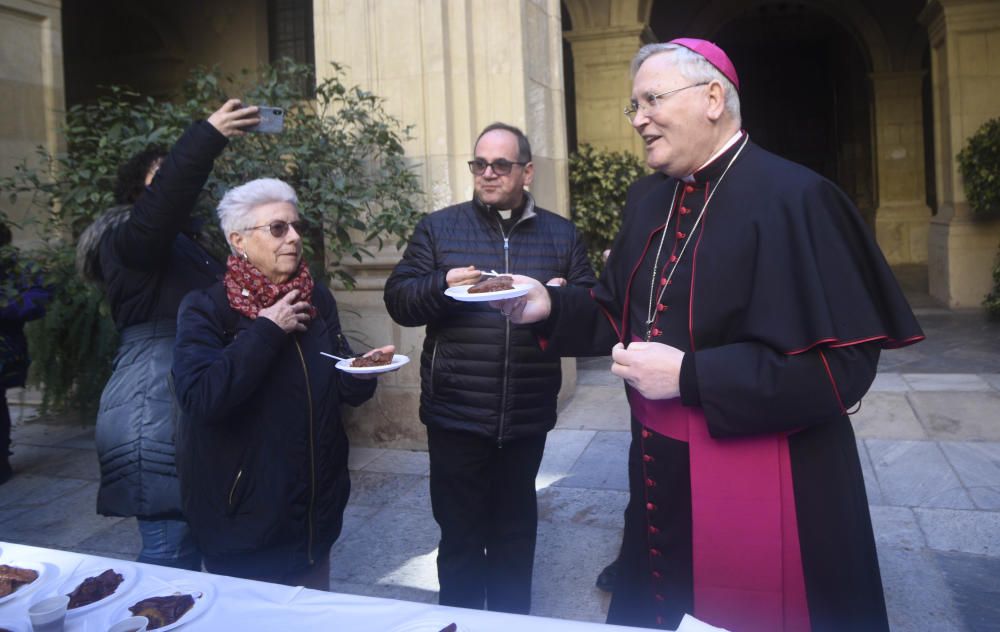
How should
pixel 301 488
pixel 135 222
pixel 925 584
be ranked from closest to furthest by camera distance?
pixel 301 488, pixel 135 222, pixel 925 584

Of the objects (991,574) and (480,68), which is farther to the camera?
(480,68)

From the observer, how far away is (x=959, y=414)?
5.81 meters

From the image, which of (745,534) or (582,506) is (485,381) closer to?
(745,534)

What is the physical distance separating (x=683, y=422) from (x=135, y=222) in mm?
1981

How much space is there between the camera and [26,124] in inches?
267

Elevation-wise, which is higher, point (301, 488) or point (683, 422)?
point (683, 422)

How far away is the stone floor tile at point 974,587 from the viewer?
3.38m

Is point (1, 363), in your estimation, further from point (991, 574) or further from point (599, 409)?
point (991, 574)

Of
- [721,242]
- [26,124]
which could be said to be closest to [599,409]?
[721,242]

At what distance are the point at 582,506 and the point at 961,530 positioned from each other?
73.0 inches

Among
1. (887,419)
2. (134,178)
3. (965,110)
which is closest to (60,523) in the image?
(134,178)

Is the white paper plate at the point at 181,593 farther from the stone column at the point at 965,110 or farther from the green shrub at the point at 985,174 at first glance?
the stone column at the point at 965,110

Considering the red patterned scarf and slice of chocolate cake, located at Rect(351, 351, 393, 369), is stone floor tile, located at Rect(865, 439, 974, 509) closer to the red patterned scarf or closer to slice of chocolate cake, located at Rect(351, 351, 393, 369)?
slice of chocolate cake, located at Rect(351, 351, 393, 369)

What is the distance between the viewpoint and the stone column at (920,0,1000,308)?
10.0m
